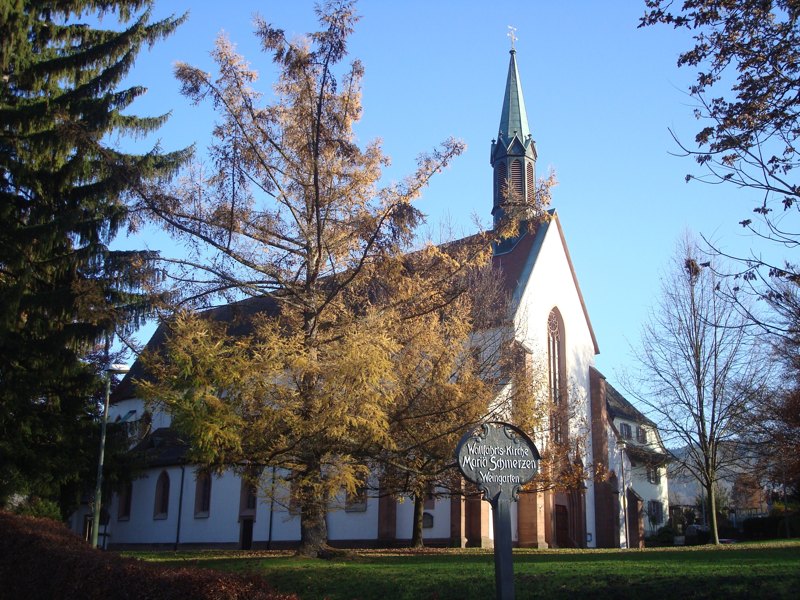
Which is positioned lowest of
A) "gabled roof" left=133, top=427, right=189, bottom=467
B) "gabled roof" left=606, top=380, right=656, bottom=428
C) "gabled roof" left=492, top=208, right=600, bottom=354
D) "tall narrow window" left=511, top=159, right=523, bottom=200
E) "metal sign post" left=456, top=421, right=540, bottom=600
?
"metal sign post" left=456, top=421, right=540, bottom=600

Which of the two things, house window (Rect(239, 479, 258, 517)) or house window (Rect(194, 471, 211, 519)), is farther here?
house window (Rect(194, 471, 211, 519))

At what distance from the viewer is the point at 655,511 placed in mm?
47531

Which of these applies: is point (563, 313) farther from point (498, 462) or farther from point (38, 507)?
point (498, 462)

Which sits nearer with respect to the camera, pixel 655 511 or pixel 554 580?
pixel 554 580

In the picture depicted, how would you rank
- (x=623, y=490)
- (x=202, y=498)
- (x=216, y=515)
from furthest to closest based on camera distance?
(x=202, y=498), (x=623, y=490), (x=216, y=515)

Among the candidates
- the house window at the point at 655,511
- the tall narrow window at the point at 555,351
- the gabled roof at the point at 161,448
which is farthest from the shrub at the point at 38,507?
the house window at the point at 655,511

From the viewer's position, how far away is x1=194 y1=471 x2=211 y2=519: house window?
37.4 m

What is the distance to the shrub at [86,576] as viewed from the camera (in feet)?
29.3

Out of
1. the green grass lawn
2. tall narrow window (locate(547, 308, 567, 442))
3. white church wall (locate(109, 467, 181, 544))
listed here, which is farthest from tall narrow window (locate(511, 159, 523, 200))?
the green grass lawn

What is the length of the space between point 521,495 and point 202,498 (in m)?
17.6

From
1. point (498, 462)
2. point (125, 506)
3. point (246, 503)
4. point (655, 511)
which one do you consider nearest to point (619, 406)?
point (655, 511)

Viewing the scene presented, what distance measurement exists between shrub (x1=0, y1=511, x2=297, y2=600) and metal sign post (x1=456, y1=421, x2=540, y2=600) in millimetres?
2959

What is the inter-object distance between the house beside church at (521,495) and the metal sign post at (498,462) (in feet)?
51.3

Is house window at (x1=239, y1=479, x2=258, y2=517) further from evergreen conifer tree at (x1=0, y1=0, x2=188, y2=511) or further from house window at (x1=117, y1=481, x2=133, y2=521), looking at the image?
evergreen conifer tree at (x1=0, y1=0, x2=188, y2=511)
